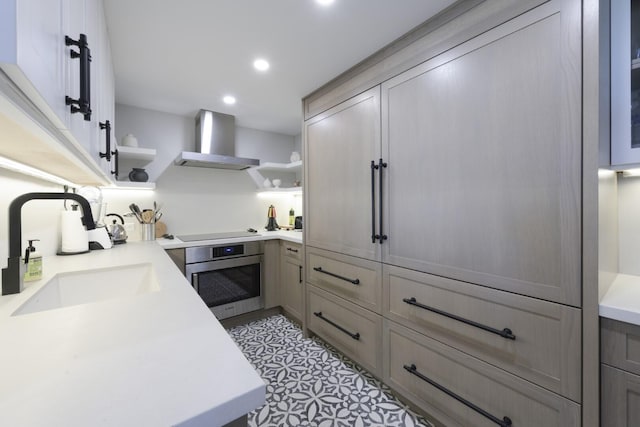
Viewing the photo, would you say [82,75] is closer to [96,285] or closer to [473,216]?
[96,285]

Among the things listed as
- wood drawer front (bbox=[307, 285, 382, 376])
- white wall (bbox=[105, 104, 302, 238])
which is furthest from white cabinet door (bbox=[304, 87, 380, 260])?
white wall (bbox=[105, 104, 302, 238])

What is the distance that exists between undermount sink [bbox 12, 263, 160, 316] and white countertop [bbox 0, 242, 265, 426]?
1.13 feet

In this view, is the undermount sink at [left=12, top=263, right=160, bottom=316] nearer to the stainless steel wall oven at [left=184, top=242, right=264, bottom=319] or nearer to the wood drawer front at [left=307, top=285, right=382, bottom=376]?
the stainless steel wall oven at [left=184, top=242, right=264, bottom=319]

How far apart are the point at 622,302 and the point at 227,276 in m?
2.55

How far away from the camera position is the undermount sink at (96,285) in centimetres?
113

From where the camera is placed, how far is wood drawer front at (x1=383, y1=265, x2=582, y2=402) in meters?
0.97

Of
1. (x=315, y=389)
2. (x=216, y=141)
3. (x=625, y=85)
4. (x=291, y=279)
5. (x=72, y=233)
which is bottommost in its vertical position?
(x=315, y=389)

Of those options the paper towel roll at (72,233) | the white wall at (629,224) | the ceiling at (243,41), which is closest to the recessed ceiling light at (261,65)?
the ceiling at (243,41)

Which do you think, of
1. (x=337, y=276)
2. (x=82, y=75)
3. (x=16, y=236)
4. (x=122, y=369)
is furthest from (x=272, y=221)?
(x=122, y=369)

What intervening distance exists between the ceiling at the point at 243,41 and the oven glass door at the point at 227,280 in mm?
1554

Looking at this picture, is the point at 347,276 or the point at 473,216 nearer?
the point at 473,216

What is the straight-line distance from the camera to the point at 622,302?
90 cm

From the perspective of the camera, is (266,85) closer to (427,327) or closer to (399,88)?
(399,88)

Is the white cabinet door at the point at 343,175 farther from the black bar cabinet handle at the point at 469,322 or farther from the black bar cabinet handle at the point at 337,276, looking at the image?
the black bar cabinet handle at the point at 469,322
